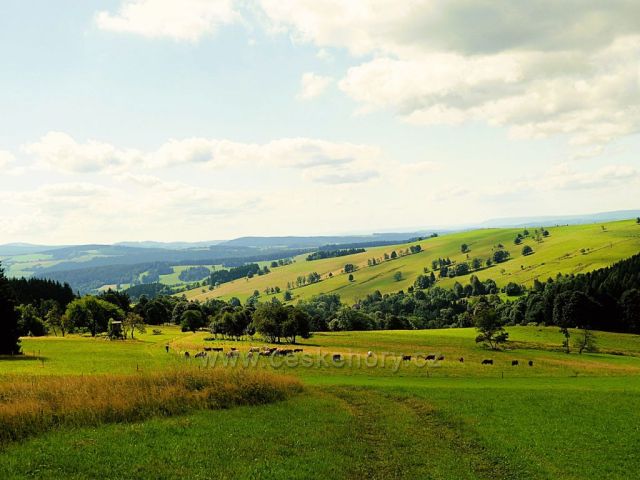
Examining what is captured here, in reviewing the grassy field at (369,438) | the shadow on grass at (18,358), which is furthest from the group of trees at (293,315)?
the grassy field at (369,438)

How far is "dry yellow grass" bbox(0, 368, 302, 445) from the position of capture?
2441cm

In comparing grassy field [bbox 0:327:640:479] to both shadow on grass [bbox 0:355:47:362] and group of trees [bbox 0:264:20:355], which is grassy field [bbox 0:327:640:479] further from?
group of trees [bbox 0:264:20:355]

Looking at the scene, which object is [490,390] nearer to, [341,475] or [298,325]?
[341,475]

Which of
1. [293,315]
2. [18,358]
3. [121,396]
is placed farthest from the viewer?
[293,315]

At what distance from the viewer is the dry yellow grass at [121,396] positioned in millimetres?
24406

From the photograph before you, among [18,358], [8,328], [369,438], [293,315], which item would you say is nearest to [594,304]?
[293,315]

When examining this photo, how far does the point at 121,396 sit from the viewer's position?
2898cm

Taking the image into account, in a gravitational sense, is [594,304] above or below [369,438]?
below

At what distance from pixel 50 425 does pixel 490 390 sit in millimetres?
36844

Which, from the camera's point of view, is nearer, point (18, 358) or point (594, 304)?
point (18, 358)

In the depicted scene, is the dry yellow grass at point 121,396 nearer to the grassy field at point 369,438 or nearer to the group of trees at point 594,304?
the grassy field at point 369,438

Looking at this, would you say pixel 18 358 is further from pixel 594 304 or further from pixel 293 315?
pixel 594 304

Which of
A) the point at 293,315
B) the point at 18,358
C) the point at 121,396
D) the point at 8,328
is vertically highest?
the point at 8,328

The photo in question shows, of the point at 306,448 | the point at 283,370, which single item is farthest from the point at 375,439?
the point at 283,370
